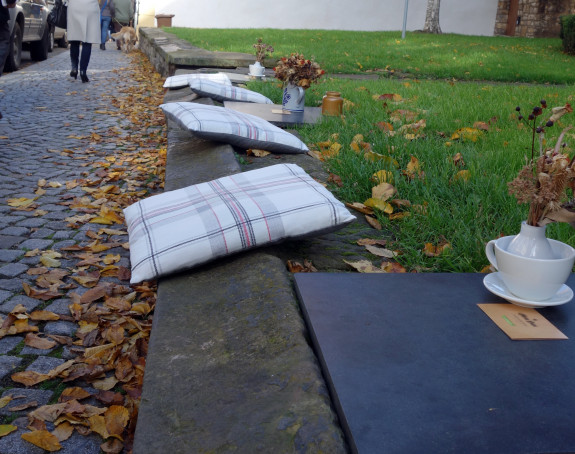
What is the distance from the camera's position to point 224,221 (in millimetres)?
1929

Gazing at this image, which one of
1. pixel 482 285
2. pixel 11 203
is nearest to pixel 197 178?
pixel 11 203

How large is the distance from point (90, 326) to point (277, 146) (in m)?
1.57

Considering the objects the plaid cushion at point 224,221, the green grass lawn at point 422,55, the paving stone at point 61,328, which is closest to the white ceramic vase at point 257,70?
the green grass lawn at point 422,55

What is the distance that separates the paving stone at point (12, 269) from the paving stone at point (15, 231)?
0.39 m

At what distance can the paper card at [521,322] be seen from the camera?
4.57 feet

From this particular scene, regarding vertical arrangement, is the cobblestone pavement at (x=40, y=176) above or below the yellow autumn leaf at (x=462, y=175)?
below

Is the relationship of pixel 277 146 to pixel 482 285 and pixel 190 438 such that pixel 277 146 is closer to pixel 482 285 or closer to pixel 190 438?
pixel 482 285

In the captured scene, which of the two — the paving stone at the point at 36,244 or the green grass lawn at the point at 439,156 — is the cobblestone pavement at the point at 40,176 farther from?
the green grass lawn at the point at 439,156

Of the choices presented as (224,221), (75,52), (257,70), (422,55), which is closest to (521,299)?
(224,221)

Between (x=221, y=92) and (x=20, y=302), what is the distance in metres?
2.94

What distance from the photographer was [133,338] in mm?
2055

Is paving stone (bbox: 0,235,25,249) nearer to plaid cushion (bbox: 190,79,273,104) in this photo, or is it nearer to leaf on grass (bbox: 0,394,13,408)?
leaf on grass (bbox: 0,394,13,408)

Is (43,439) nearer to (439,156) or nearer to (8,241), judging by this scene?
(8,241)

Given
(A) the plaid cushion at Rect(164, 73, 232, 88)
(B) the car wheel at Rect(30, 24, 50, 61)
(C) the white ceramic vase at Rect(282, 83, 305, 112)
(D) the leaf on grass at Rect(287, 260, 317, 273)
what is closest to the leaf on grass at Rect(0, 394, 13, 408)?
(D) the leaf on grass at Rect(287, 260, 317, 273)
